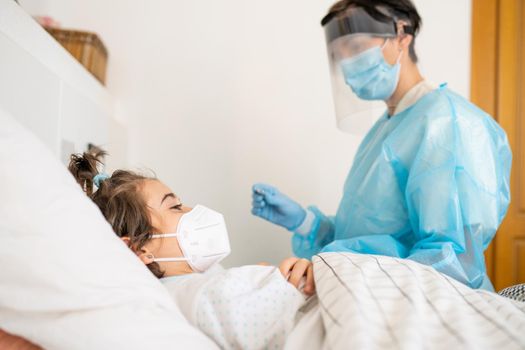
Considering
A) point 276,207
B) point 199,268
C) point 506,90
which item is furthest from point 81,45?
point 506,90

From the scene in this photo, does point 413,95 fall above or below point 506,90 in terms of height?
below

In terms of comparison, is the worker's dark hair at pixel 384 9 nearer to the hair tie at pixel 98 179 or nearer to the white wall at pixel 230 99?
the white wall at pixel 230 99

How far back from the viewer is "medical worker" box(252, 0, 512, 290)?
921 mm

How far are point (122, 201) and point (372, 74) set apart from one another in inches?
32.1

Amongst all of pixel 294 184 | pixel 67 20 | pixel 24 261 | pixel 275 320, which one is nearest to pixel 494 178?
pixel 275 320

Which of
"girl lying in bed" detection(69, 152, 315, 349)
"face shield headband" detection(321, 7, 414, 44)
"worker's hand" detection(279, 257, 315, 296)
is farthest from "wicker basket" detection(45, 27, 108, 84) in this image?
"worker's hand" detection(279, 257, 315, 296)

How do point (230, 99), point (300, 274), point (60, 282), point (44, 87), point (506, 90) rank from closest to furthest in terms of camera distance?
1. point (60, 282)
2. point (300, 274)
3. point (44, 87)
4. point (230, 99)
5. point (506, 90)

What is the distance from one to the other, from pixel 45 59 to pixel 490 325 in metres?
1.10

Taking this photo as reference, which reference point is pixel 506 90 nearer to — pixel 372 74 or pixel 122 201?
pixel 372 74

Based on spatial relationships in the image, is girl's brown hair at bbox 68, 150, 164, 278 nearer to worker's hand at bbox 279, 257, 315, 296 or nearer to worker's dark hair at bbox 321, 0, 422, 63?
worker's hand at bbox 279, 257, 315, 296

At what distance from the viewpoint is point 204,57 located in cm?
171

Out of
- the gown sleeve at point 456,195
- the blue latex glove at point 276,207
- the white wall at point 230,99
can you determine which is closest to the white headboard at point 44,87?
the white wall at point 230,99

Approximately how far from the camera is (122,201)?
82 cm

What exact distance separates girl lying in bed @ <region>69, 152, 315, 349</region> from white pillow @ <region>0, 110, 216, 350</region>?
2.4 inches
